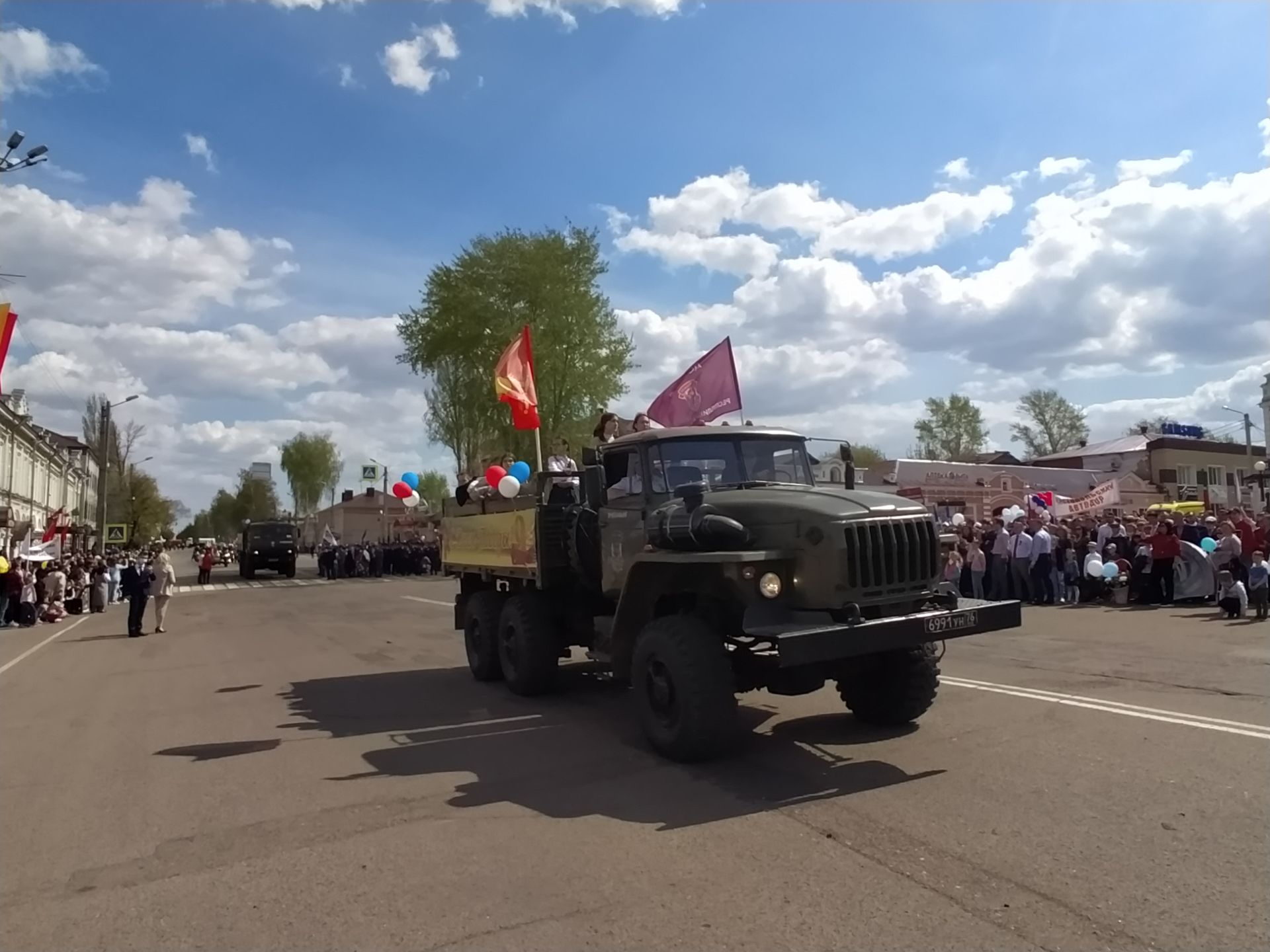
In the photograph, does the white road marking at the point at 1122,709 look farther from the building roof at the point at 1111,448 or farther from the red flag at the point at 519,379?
the building roof at the point at 1111,448

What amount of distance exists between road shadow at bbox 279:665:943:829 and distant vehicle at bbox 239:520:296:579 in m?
36.4

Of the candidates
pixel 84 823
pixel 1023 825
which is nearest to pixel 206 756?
pixel 84 823

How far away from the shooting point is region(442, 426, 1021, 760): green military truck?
622cm

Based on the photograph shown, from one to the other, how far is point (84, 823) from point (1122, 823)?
602cm

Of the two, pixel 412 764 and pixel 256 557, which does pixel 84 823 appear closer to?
pixel 412 764

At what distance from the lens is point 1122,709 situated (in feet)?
25.4

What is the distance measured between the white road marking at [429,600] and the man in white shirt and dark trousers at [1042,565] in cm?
1300

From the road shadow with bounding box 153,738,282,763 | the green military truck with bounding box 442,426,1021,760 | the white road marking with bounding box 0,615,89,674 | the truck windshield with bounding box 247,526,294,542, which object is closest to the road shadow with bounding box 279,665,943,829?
the green military truck with bounding box 442,426,1021,760

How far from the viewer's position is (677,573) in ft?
22.2

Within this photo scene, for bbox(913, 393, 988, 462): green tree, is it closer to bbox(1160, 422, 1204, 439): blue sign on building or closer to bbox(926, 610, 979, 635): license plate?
bbox(1160, 422, 1204, 439): blue sign on building

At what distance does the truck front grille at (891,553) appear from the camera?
6242 mm

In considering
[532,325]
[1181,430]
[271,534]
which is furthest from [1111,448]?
[271,534]

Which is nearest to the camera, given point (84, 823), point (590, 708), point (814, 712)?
point (84, 823)

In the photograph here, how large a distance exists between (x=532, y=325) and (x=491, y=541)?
3303 centimetres
